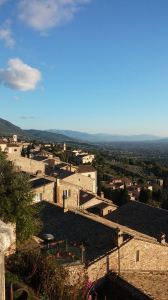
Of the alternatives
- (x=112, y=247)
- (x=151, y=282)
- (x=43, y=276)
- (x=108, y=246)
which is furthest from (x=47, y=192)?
(x=43, y=276)

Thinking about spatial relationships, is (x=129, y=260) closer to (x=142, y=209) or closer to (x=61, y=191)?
(x=142, y=209)

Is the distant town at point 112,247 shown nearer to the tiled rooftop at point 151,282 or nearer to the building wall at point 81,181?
the tiled rooftop at point 151,282

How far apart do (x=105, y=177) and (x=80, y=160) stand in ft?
62.3

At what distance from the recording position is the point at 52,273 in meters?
11.3

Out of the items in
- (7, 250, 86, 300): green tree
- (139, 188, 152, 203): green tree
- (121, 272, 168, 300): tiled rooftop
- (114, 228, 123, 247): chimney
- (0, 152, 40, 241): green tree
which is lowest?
(139, 188, 152, 203): green tree

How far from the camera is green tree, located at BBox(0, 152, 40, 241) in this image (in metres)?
17.5

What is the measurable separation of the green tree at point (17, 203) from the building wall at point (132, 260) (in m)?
3.47

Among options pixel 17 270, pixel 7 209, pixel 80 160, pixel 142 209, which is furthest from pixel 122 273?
pixel 80 160

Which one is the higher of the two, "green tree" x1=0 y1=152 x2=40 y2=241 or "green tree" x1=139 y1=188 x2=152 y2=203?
"green tree" x1=0 y1=152 x2=40 y2=241

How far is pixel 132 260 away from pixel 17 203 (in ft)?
23.2

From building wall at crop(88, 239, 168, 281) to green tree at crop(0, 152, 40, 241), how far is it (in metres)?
3.47

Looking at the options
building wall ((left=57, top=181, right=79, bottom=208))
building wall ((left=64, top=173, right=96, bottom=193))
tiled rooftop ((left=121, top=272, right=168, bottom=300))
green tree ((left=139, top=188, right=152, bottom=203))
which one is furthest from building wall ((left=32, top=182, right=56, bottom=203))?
green tree ((left=139, top=188, right=152, bottom=203))

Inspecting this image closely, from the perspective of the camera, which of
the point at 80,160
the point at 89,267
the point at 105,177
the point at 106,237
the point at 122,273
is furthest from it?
the point at 80,160

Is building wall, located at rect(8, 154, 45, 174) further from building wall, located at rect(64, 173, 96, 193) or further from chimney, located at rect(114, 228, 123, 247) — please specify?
chimney, located at rect(114, 228, 123, 247)
